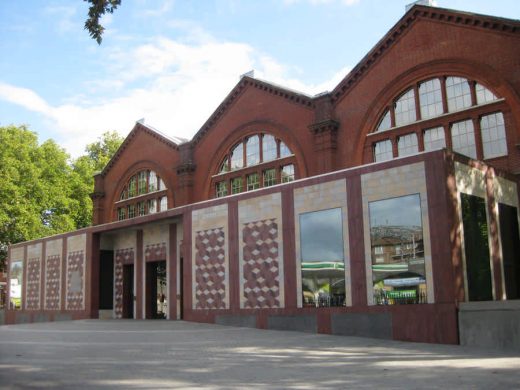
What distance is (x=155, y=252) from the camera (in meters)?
27.7

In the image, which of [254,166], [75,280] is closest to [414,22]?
[254,166]

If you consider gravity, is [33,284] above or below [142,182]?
below

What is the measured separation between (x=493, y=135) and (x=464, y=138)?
1.06 m

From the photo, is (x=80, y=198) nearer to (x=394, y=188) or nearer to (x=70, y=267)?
(x=70, y=267)

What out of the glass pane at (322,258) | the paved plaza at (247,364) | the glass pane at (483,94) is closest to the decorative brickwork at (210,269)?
the glass pane at (322,258)

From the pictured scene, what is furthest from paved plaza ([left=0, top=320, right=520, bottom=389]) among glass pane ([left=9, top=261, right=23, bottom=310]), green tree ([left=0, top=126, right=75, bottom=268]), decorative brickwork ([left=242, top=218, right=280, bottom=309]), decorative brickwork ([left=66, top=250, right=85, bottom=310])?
green tree ([left=0, top=126, right=75, bottom=268])

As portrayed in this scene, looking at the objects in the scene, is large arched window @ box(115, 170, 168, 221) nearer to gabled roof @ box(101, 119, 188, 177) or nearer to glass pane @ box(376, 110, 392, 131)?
gabled roof @ box(101, 119, 188, 177)

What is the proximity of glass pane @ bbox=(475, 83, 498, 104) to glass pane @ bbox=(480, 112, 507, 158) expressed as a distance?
0.58 metres

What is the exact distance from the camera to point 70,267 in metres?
30.6

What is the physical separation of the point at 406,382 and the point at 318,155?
17.1m

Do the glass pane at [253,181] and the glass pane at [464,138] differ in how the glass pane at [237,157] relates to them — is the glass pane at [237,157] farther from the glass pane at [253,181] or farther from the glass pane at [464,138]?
the glass pane at [464,138]

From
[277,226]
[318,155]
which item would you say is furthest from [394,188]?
[318,155]

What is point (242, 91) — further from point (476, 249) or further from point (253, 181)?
point (476, 249)

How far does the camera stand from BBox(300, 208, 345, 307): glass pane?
17.8 metres
